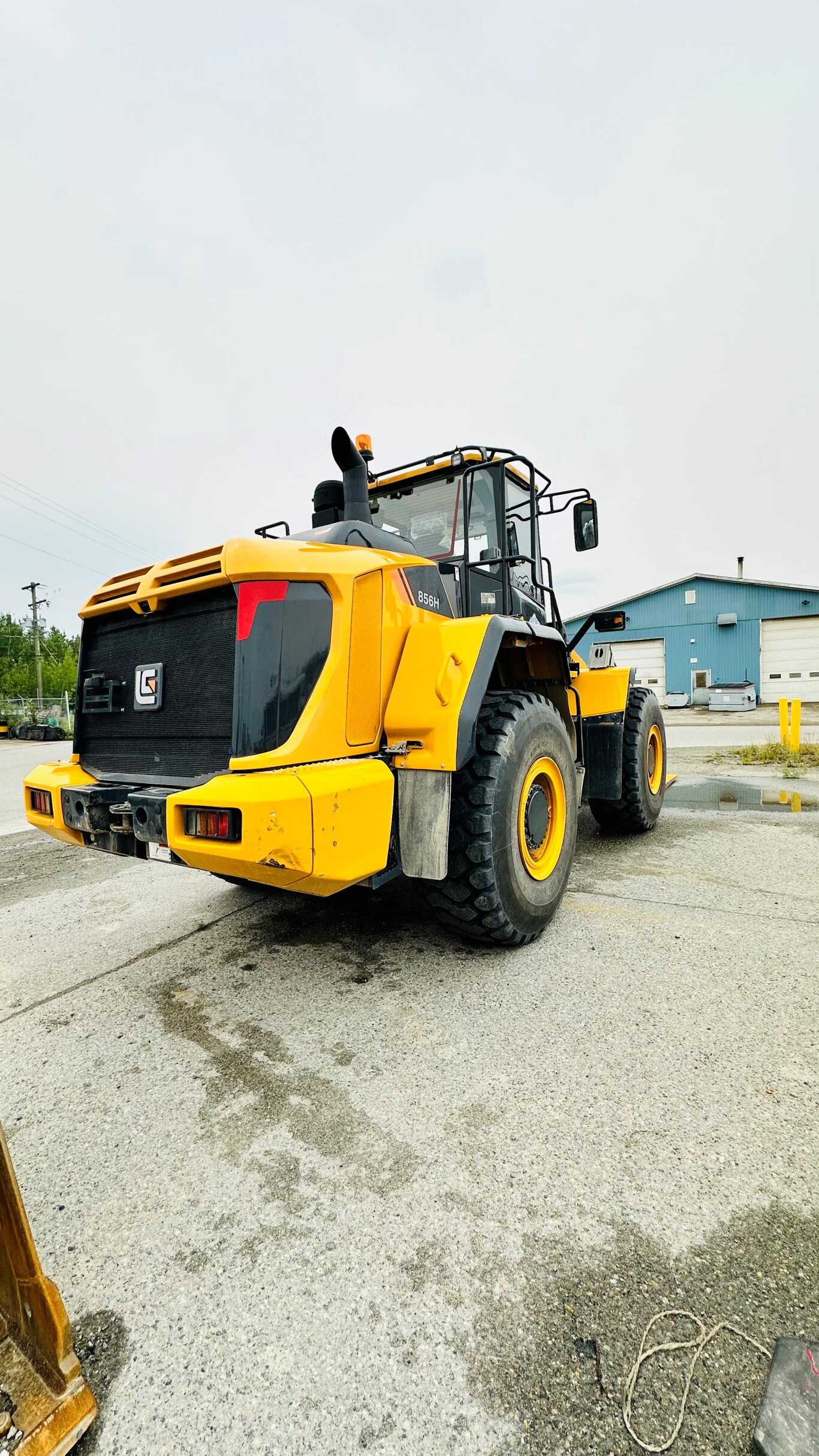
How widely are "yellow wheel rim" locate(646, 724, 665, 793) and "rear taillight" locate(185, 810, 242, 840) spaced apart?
12.9 feet

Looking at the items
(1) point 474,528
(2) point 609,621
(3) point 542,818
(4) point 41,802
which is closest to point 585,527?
(1) point 474,528

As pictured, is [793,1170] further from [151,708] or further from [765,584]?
[765,584]

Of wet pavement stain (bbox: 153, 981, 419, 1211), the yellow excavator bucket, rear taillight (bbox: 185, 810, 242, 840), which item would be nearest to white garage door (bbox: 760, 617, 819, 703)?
wet pavement stain (bbox: 153, 981, 419, 1211)

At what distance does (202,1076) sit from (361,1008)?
0.65 m

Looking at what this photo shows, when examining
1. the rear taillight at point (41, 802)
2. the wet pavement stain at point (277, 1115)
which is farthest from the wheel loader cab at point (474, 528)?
the wet pavement stain at point (277, 1115)

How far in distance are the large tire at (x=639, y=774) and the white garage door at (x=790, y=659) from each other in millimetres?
24740

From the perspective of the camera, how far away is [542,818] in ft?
10.6

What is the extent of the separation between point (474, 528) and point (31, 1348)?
11.7ft

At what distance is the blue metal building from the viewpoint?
2653 cm

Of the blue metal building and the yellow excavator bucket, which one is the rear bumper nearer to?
the yellow excavator bucket

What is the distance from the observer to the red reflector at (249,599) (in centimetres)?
231

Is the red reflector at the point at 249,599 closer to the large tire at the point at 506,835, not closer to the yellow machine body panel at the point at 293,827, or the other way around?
the yellow machine body panel at the point at 293,827

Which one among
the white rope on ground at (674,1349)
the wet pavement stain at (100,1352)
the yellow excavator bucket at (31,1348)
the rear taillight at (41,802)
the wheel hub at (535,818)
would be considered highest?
the rear taillight at (41,802)

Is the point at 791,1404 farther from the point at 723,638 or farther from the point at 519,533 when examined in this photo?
the point at 723,638
